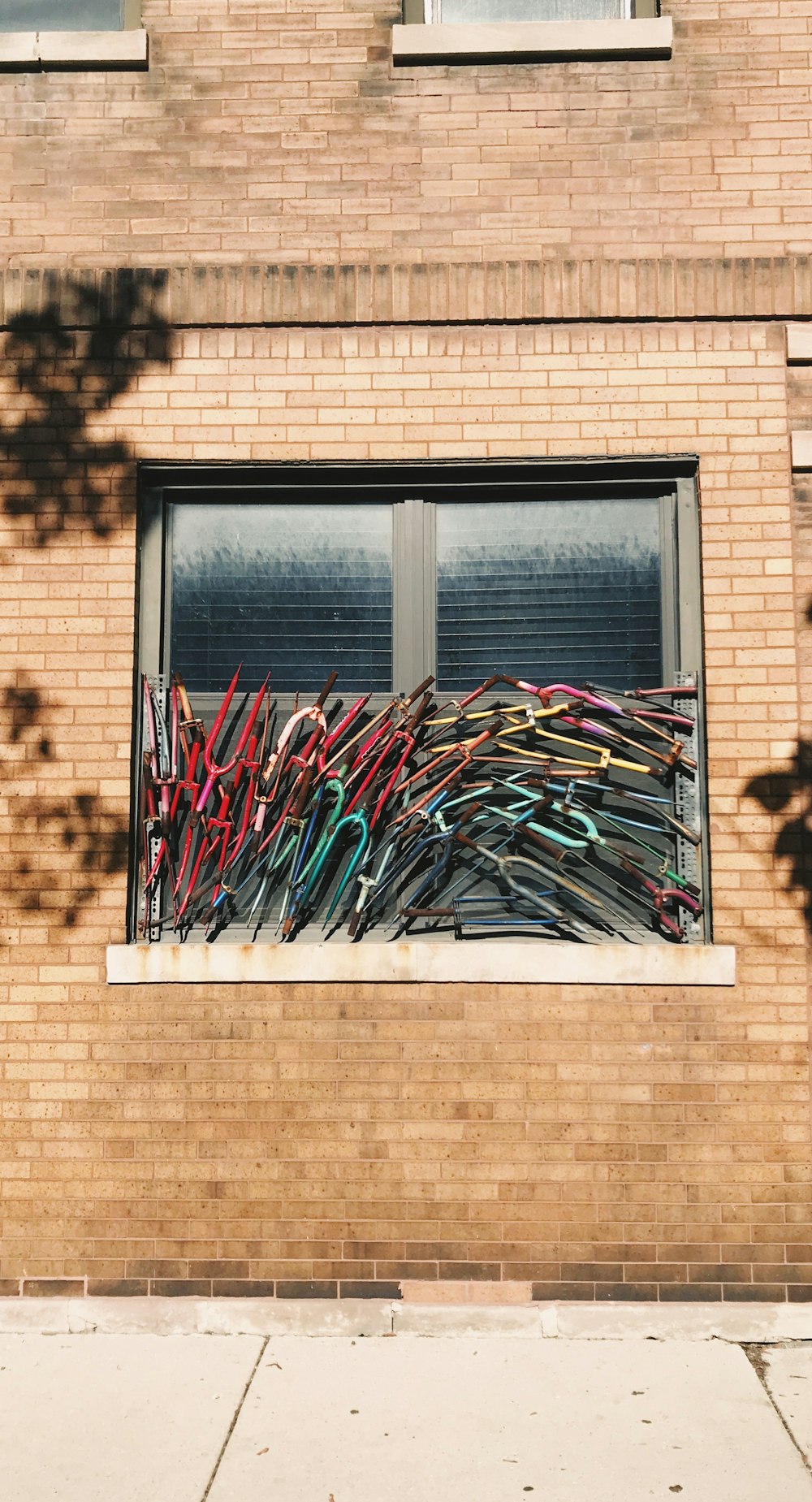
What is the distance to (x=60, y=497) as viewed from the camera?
4.83 m

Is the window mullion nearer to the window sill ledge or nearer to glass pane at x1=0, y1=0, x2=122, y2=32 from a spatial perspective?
the window sill ledge

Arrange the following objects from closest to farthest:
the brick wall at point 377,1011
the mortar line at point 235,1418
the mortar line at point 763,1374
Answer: the mortar line at point 235,1418 → the mortar line at point 763,1374 → the brick wall at point 377,1011

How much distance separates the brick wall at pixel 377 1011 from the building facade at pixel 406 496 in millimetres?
14

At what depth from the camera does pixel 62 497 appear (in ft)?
15.8

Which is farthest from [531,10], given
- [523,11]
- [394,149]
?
[394,149]

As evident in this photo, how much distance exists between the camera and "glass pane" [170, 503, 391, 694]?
4914 millimetres

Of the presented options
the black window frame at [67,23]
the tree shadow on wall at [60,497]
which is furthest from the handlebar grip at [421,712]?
the black window frame at [67,23]

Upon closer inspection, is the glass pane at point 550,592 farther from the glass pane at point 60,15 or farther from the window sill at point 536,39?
the glass pane at point 60,15

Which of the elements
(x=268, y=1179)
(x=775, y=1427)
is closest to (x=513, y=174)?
(x=268, y=1179)

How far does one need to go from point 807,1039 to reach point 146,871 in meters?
2.79

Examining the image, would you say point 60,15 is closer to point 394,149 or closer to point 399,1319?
point 394,149

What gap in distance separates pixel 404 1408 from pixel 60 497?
3739 millimetres

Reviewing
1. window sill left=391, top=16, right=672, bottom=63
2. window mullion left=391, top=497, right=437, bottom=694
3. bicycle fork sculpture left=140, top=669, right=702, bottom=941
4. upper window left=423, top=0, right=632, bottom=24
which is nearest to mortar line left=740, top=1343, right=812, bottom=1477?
bicycle fork sculpture left=140, top=669, right=702, bottom=941

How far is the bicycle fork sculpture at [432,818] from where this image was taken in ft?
15.5
